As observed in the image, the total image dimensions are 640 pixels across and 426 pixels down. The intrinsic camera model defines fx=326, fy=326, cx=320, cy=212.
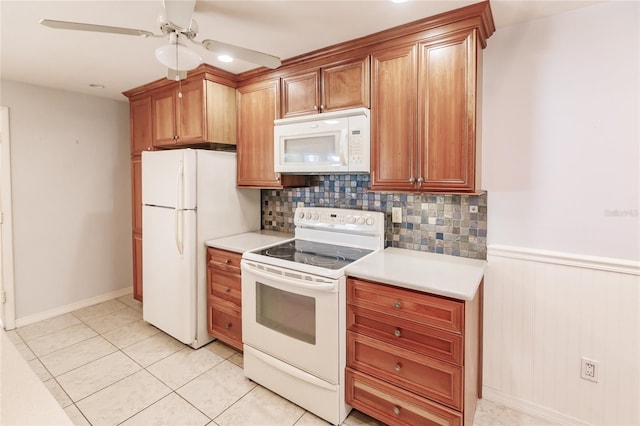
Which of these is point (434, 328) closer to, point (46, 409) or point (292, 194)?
point (46, 409)

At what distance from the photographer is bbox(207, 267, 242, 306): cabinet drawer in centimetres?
254

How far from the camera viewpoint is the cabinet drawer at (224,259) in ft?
8.28

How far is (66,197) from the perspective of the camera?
3.43 m

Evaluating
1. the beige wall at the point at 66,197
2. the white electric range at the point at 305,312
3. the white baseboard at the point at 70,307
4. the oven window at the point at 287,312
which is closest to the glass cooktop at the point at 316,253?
the white electric range at the point at 305,312

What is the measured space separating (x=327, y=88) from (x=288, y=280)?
135 cm

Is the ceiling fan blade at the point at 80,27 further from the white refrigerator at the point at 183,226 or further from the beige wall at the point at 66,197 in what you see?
the beige wall at the point at 66,197

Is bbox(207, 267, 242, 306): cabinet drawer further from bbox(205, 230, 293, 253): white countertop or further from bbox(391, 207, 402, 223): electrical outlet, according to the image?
bbox(391, 207, 402, 223): electrical outlet

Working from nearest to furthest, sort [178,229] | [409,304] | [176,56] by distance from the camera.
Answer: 1. [176,56]
2. [409,304]
3. [178,229]

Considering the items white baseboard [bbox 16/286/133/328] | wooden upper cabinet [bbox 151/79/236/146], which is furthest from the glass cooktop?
white baseboard [bbox 16/286/133/328]

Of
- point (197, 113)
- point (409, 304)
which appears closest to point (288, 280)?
point (409, 304)

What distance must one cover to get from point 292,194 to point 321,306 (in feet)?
4.44

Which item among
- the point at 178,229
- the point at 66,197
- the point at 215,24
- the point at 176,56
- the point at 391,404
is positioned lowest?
the point at 391,404

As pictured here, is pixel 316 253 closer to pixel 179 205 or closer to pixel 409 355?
pixel 409 355

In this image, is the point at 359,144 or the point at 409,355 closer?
the point at 409,355
